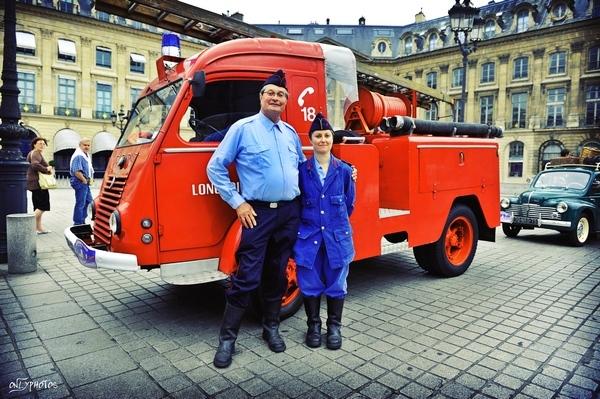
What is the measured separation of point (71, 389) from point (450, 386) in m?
2.77

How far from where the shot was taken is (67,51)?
36500 millimetres

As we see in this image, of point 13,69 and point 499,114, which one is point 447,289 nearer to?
point 13,69

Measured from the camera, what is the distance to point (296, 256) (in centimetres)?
378

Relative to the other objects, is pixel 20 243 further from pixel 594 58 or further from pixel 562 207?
pixel 594 58

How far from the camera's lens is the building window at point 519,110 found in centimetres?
4138

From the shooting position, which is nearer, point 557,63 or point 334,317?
point 334,317

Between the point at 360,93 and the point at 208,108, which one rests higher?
the point at 360,93

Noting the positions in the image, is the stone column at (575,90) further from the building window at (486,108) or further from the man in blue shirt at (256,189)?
the man in blue shirt at (256,189)

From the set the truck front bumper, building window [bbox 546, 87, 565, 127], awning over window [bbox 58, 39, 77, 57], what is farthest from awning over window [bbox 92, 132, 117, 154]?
building window [bbox 546, 87, 565, 127]

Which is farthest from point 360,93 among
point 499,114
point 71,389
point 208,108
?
point 499,114

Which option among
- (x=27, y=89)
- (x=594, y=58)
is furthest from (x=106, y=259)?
(x=594, y=58)

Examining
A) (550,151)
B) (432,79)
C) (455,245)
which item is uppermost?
(432,79)

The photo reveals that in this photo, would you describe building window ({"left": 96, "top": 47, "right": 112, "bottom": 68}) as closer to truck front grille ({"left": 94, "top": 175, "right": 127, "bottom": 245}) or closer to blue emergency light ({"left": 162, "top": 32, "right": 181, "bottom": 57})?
blue emergency light ({"left": 162, "top": 32, "right": 181, "bottom": 57})

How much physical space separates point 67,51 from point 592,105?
46.0 metres
